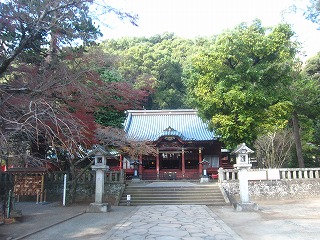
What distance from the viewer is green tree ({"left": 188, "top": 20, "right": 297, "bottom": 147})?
17188 mm

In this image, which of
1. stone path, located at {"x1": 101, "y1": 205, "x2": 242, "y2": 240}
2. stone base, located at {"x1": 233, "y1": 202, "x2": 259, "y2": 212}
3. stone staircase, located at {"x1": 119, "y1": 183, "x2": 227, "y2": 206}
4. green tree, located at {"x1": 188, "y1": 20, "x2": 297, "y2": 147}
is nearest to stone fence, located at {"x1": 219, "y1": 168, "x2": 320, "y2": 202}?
stone staircase, located at {"x1": 119, "y1": 183, "x2": 227, "y2": 206}

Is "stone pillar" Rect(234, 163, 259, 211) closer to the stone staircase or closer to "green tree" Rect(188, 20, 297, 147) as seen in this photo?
the stone staircase

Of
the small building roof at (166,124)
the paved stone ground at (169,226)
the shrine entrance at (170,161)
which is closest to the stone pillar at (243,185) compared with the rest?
the paved stone ground at (169,226)

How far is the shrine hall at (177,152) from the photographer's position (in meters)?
23.9

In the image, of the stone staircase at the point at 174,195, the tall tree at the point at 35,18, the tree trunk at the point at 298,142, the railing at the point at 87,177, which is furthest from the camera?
the tree trunk at the point at 298,142

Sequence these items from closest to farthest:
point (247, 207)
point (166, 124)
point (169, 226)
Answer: point (169, 226) → point (247, 207) → point (166, 124)

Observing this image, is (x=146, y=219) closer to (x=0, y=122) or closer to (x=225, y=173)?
(x=0, y=122)

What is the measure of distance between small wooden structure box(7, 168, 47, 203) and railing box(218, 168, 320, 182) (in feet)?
33.0

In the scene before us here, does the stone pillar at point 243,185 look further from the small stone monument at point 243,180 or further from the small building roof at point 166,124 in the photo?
the small building roof at point 166,124

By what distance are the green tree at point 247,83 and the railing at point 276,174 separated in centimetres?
249

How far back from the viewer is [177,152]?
24438 mm

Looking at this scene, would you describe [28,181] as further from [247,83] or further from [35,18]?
[247,83]

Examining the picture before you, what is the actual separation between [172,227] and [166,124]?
20.2m

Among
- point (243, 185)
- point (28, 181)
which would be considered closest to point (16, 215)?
point (28, 181)
